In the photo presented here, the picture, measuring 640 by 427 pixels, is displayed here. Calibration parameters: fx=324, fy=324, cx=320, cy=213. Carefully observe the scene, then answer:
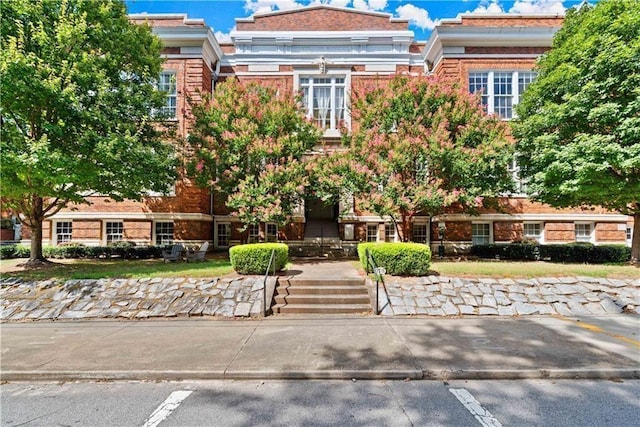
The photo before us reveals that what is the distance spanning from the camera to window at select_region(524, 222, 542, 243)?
1647 cm

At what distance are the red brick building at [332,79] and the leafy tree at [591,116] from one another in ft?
12.6

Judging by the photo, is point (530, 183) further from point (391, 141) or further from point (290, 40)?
point (290, 40)

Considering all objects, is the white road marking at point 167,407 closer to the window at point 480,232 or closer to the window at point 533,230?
the window at point 480,232

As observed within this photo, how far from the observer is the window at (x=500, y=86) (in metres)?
16.3

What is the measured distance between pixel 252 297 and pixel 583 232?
680 inches

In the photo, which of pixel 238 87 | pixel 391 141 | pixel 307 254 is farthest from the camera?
pixel 307 254

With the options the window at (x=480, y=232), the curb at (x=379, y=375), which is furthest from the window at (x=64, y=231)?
the window at (x=480, y=232)

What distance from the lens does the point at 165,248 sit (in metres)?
14.5

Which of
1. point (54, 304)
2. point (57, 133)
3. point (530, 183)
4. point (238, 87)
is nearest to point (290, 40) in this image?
point (238, 87)

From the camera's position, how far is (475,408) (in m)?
3.82

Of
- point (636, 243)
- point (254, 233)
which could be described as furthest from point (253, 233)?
point (636, 243)

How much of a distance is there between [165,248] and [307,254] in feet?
21.2

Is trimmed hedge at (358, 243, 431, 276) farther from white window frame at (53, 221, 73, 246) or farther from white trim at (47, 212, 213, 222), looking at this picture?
white window frame at (53, 221, 73, 246)

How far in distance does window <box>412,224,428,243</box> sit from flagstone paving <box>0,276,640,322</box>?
7.85 meters
